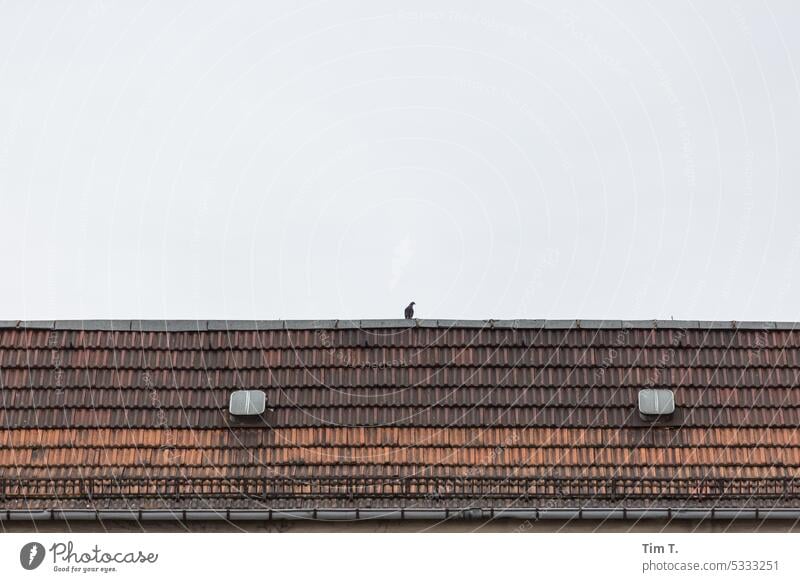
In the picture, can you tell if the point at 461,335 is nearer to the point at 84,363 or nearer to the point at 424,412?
the point at 424,412

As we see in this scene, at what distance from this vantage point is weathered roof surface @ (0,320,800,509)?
Result: 20.2m

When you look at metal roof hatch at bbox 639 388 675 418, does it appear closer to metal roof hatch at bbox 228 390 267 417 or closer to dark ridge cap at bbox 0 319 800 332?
dark ridge cap at bbox 0 319 800 332

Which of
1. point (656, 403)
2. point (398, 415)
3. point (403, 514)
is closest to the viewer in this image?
point (403, 514)

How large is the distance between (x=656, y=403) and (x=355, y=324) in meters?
5.17

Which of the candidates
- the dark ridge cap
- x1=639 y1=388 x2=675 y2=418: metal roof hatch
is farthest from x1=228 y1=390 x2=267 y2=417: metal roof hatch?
x1=639 y1=388 x2=675 y2=418: metal roof hatch

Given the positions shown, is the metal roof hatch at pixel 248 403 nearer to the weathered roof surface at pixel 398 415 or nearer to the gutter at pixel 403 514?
the weathered roof surface at pixel 398 415

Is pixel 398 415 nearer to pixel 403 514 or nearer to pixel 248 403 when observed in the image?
pixel 403 514

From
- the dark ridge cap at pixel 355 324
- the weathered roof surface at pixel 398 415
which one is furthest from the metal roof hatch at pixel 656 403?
the dark ridge cap at pixel 355 324

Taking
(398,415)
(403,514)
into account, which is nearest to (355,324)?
(398,415)

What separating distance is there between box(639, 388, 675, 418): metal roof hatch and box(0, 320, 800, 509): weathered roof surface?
241 mm

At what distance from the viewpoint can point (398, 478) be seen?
20.4m

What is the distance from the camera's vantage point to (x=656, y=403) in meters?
21.1
